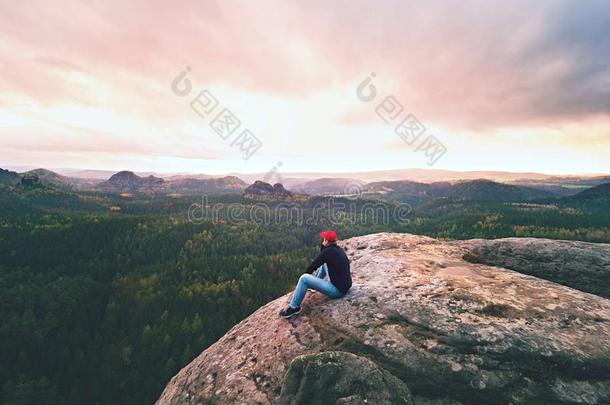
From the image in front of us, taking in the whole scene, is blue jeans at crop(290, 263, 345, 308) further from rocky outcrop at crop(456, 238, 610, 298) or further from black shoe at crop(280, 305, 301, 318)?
rocky outcrop at crop(456, 238, 610, 298)

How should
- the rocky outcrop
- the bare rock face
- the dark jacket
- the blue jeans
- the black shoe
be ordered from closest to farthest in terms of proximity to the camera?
1. the bare rock face
2. the dark jacket
3. the blue jeans
4. the black shoe
5. the rocky outcrop

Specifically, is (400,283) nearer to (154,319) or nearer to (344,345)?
(344,345)

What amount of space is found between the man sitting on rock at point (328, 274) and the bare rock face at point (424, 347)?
54 centimetres

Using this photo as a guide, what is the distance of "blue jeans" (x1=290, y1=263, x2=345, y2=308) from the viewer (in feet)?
51.6

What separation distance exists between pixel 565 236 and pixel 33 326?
782 feet

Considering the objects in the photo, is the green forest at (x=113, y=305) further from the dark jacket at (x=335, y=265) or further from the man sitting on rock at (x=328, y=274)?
the dark jacket at (x=335, y=265)

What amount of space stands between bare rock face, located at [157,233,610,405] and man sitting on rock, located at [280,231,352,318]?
54 cm

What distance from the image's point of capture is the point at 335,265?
15.5 m

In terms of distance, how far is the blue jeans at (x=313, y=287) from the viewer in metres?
15.7

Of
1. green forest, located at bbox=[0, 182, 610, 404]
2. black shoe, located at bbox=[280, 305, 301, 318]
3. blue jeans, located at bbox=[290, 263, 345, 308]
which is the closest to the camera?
blue jeans, located at bbox=[290, 263, 345, 308]

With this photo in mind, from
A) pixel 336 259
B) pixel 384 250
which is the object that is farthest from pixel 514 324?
pixel 384 250

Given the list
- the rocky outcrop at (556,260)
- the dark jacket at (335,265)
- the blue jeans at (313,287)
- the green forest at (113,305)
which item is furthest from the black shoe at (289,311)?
Result: the green forest at (113,305)

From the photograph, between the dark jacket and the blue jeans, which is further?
the blue jeans

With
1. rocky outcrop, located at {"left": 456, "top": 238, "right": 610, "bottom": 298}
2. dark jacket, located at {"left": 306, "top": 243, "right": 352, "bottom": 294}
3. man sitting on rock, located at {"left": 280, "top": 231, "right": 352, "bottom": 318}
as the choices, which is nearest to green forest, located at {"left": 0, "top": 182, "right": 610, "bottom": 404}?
man sitting on rock, located at {"left": 280, "top": 231, "right": 352, "bottom": 318}
